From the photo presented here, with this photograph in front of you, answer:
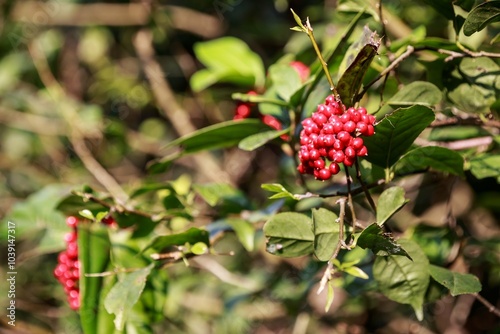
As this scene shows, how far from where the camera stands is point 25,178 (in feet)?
8.52

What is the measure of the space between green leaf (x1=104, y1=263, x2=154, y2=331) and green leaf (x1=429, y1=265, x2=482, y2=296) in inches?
19.9

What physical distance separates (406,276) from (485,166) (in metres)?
0.26

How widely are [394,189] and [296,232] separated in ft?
0.57

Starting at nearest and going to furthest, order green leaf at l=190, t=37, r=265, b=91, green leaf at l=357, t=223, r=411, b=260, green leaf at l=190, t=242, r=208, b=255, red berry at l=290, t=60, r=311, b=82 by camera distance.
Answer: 1. green leaf at l=357, t=223, r=411, b=260
2. green leaf at l=190, t=242, r=208, b=255
3. red berry at l=290, t=60, r=311, b=82
4. green leaf at l=190, t=37, r=265, b=91

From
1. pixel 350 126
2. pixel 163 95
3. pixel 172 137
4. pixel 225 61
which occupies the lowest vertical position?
pixel 172 137

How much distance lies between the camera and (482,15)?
2.83 feet

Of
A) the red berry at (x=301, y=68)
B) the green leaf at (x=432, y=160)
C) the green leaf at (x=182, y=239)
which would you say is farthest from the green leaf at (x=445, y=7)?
the green leaf at (x=182, y=239)

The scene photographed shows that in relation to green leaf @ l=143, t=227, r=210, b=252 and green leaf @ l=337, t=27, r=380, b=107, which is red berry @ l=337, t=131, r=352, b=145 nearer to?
green leaf @ l=337, t=27, r=380, b=107

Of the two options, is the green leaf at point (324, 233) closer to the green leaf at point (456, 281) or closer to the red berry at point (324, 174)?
the red berry at point (324, 174)

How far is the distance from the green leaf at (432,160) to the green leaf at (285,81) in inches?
11.5

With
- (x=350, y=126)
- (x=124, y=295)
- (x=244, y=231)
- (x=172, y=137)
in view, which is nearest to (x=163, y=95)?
(x=172, y=137)

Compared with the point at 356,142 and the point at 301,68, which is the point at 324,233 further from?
the point at 301,68

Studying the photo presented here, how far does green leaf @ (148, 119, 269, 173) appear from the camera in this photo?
1.15 metres

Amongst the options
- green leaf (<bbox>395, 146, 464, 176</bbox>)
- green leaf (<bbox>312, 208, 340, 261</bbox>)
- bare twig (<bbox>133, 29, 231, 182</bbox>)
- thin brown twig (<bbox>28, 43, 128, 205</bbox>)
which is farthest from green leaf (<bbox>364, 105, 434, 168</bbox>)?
bare twig (<bbox>133, 29, 231, 182</bbox>)
